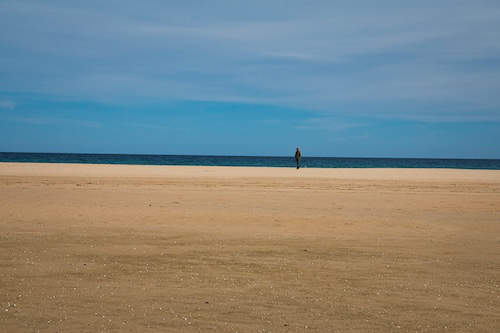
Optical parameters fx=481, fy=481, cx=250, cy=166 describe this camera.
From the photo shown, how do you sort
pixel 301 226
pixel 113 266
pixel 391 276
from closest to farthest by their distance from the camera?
pixel 391 276, pixel 113 266, pixel 301 226

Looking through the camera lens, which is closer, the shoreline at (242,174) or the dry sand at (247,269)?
the dry sand at (247,269)

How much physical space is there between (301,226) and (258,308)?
595cm

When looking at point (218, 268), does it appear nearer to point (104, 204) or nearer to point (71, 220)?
point (71, 220)

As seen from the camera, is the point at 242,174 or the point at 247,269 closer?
the point at 247,269

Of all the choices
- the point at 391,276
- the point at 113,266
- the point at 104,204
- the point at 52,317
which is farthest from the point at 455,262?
the point at 104,204

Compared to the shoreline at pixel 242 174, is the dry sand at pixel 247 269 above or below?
below

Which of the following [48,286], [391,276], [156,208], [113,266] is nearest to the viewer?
[48,286]

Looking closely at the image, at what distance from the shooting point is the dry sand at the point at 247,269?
5.62 m

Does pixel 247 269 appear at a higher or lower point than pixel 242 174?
lower

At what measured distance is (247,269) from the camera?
7.75m

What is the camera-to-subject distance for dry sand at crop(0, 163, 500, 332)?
18.5 feet

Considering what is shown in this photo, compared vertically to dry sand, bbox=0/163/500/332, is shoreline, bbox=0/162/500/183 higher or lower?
higher

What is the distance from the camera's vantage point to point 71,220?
12.4 meters

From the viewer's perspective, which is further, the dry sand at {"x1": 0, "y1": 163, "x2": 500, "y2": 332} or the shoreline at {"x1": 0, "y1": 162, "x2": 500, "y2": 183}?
A: the shoreline at {"x1": 0, "y1": 162, "x2": 500, "y2": 183}
